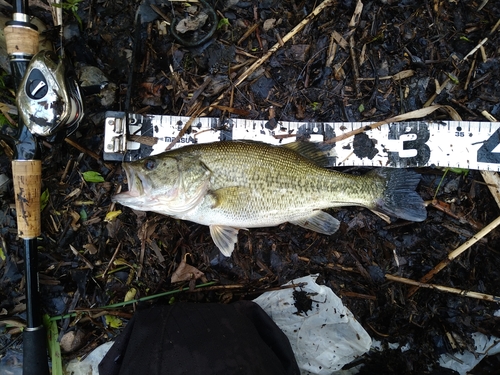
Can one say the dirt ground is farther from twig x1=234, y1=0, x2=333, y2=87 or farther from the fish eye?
the fish eye

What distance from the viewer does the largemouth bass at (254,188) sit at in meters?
2.96

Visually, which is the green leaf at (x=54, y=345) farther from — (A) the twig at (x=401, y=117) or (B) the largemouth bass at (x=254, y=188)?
(A) the twig at (x=401, y=117)

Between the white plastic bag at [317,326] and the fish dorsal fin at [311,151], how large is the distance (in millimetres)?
1139

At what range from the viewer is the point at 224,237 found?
10.6 feet

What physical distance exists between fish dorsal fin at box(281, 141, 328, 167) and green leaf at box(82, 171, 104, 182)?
186 centimetres

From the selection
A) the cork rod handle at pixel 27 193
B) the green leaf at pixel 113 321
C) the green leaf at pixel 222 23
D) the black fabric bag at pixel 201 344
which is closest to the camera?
the black fabric bag at pixel 201 344

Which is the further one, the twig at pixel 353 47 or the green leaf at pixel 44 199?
the twig at pixel 353 47

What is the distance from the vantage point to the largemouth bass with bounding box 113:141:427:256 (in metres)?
2.96

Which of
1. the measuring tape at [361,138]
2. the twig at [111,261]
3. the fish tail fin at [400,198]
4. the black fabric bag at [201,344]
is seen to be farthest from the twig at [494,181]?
the twig at [111,261]

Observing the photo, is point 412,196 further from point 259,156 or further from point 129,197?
point 129,197

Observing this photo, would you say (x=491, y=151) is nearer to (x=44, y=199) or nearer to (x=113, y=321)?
(x=113, y=321)

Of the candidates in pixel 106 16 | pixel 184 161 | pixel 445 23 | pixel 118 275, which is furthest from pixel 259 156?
pixel 445 23

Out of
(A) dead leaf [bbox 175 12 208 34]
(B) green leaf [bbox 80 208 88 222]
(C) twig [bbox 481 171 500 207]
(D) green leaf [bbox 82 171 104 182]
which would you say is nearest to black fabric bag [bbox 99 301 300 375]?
(B) green leaf [bbox 80 208 88 222]

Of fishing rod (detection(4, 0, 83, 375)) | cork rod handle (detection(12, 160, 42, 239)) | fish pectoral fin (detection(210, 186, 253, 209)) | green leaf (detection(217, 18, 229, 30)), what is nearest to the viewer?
fishing rod (detection(4, 0, 83, 375))
